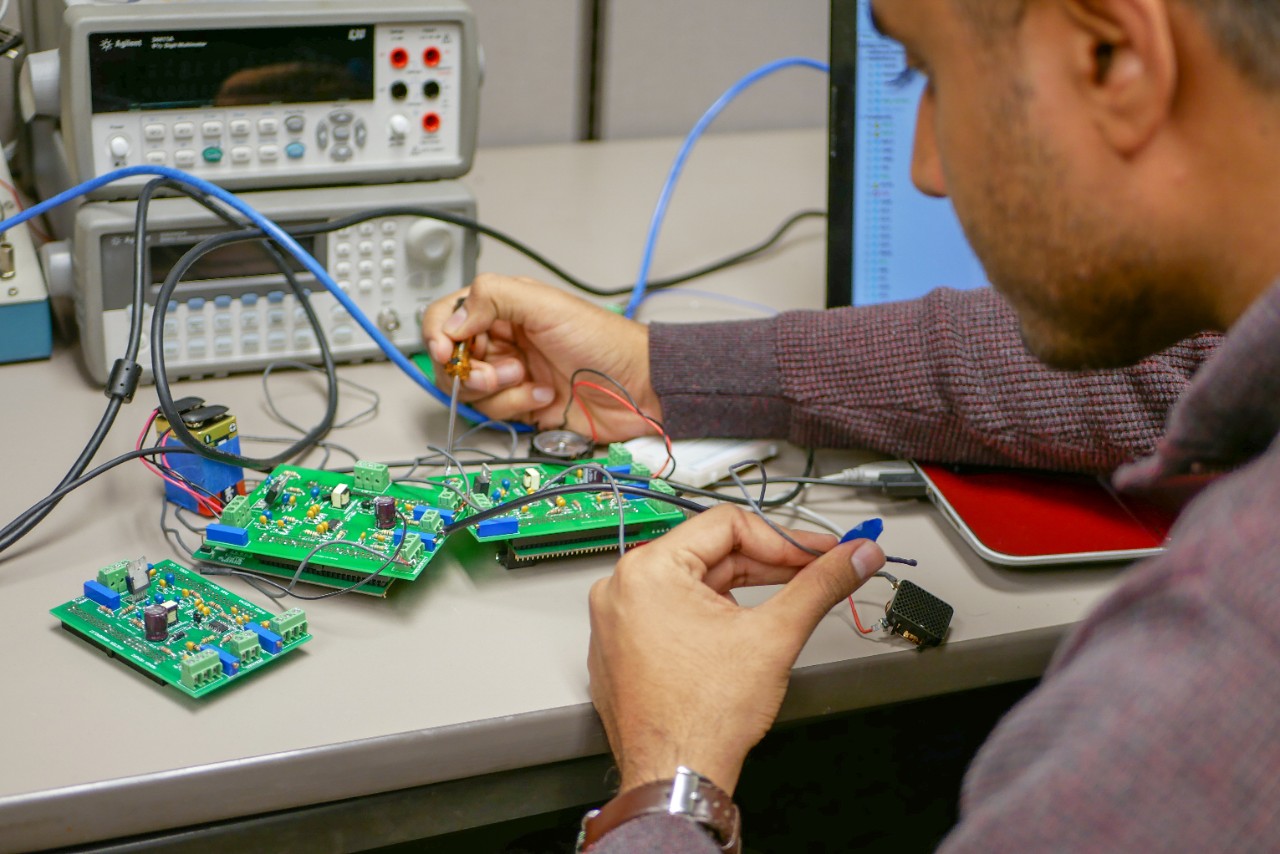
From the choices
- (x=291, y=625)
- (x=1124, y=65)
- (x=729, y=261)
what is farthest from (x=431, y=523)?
(x=729, y=261)

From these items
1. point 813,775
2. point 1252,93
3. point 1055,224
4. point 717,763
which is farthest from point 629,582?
point 813,775

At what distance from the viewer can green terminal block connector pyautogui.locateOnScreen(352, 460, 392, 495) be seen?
34.6 inches

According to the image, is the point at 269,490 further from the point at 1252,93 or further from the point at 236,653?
the point at 1252,93

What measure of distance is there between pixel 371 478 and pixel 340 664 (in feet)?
0.55

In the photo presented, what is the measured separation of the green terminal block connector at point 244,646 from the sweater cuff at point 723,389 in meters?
0.43

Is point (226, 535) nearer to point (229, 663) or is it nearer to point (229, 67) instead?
point (229, 663)

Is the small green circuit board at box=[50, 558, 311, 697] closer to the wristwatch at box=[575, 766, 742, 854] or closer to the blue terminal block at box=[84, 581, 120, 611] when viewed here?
the blue terminal block at box=[84, 581, 120, 611]

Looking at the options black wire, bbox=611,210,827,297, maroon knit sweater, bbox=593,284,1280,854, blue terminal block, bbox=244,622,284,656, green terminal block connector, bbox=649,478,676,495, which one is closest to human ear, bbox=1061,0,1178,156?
maroon knit sweater, bbox=593,284,1280,854

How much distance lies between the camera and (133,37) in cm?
97

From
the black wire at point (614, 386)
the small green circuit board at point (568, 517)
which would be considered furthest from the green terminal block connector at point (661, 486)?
the black wire at point (614, 386)

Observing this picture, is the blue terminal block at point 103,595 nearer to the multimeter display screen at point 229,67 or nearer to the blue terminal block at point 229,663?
the blue terminal block at point 229,663

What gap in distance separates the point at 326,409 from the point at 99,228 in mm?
232

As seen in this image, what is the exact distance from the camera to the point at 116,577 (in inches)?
30.5

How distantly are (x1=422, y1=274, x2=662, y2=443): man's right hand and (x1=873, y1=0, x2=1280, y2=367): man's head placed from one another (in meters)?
0.43
